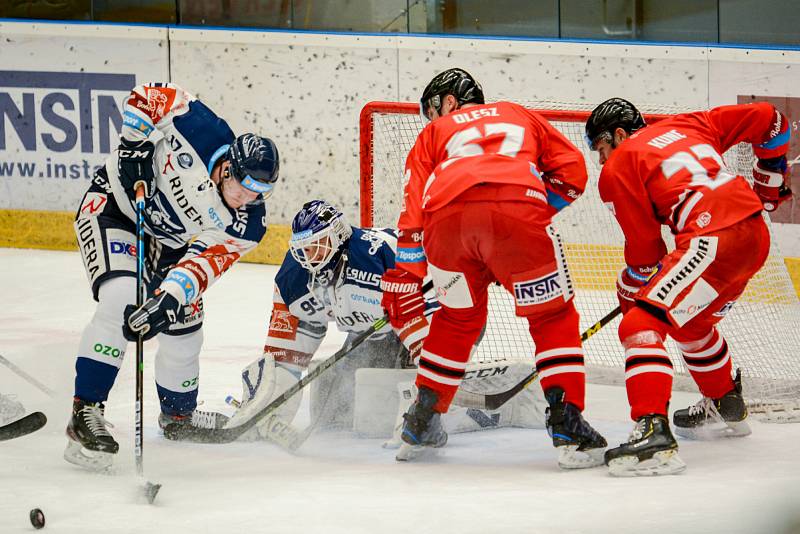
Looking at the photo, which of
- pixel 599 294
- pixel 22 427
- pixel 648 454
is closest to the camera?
pixel 648 454

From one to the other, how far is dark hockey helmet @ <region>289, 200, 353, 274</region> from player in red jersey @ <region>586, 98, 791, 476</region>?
2.62 feet

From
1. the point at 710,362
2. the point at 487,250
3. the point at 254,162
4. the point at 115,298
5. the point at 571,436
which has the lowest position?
the point at 571,436

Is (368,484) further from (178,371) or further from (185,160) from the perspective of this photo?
(185,160)

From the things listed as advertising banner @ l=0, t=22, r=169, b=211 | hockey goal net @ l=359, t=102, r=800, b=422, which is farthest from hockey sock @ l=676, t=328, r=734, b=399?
advertising banner @ l=0, t=22, r=169, b=211

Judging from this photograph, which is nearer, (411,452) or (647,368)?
(647,368)

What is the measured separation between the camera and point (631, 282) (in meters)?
3.23

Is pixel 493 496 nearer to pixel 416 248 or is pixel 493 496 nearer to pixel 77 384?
pixel 416 248

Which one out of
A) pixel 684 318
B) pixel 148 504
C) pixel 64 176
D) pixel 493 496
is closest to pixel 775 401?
pixel 684 318

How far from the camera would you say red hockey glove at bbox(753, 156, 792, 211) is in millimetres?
3367

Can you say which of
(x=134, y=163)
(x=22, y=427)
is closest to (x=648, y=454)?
(x=134, y=163)

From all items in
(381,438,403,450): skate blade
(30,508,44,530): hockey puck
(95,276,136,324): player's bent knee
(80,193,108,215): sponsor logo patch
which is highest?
(80,193,108,215): sponsor logo patch

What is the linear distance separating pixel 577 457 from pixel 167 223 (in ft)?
4.49

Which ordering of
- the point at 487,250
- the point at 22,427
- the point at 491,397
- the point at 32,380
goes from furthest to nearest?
the point at 32,380
the point at 491,397
the point at 22,427
the point at 487,250

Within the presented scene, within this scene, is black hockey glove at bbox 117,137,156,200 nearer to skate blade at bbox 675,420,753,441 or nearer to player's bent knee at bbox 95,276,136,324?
player's bent knee at bbox 95,276,136,324
